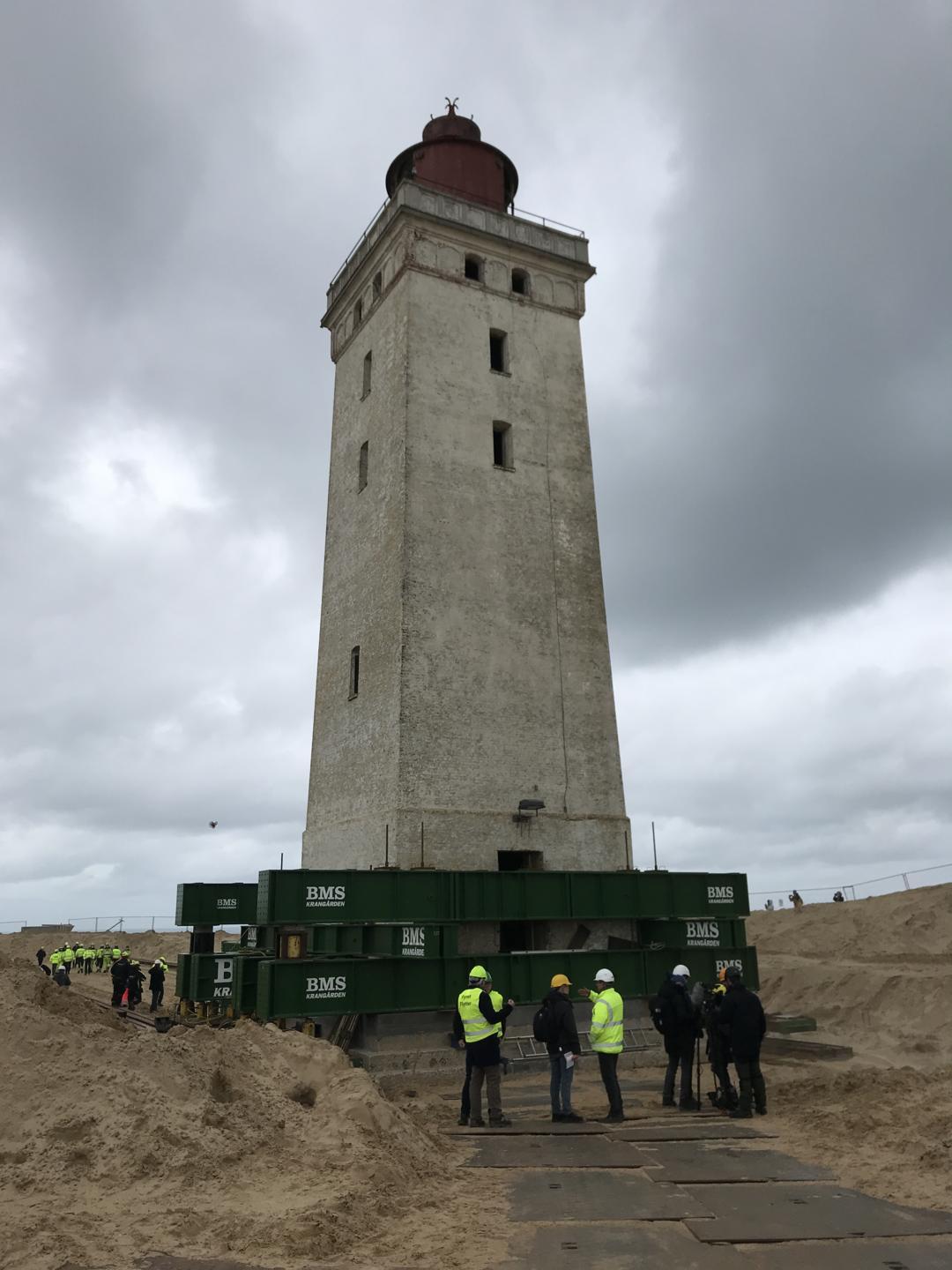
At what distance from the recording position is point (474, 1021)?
12281 millimetres

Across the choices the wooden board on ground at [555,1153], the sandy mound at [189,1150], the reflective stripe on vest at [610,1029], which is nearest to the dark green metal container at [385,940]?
the reflective stripe on vest at [610,1029]

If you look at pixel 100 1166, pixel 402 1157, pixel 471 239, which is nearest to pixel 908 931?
pixel 471 239

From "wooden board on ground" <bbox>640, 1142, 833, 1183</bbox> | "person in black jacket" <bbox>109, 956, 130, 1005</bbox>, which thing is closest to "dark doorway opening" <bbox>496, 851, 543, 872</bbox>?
"wooden board on ground" <bbox>640, 1142, 833, 1183</bbox>

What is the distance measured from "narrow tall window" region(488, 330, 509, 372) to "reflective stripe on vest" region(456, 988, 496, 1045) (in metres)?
17.8

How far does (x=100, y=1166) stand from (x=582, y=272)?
1014 inches

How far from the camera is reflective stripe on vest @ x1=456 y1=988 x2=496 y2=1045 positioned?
12227 mm

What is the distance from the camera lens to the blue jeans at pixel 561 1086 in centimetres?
1222

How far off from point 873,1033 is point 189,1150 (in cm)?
1854

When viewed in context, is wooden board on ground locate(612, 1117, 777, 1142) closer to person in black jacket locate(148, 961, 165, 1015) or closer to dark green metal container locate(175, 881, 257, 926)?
dark green metal container locate(175, 881, 257, 926)

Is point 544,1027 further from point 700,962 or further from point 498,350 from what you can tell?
point 498,350

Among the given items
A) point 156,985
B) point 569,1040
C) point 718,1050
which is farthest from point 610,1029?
point 156,985

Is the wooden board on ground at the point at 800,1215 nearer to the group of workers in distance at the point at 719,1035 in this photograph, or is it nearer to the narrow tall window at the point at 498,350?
the group of workers in distance at the point at 719,1035

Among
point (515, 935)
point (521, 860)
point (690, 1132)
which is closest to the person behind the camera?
point (690, 1132)

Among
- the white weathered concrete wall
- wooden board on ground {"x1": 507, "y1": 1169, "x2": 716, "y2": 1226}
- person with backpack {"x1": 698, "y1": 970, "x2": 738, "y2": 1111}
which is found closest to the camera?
wooden board on ground {"x1": 507, "y1": 1169, "x2": 716, "y2": 1226}
